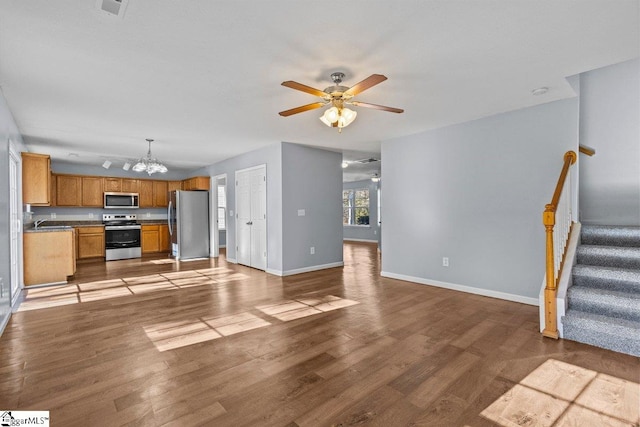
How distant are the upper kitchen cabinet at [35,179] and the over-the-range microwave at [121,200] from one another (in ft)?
10.2

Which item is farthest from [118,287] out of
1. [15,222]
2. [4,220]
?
Answer: [4,220]

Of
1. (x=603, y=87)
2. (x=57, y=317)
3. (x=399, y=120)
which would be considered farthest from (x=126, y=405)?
(x=603, y=87)

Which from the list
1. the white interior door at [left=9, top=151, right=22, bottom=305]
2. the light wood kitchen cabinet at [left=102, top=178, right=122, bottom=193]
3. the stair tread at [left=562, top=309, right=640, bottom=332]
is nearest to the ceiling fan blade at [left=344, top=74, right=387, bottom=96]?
the stair tread at [left=562, top=309, right=640, bottom=332]

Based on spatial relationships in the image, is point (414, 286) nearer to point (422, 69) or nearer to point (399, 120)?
point (399, 120)

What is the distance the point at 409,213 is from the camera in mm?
5008

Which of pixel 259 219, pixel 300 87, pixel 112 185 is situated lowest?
pixel 259 219

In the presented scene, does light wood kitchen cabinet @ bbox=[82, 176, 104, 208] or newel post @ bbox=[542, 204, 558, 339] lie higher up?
light wood kitchen cabinet @ bbox=[82, 176, 104, 208]

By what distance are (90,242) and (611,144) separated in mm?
10074

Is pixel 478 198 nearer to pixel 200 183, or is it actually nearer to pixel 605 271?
pixel 605 271

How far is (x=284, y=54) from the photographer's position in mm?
2451

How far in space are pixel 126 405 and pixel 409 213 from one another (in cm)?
424

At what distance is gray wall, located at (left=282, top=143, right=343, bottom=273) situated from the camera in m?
5.61

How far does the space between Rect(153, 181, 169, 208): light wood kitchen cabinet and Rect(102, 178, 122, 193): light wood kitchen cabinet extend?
2.77ft

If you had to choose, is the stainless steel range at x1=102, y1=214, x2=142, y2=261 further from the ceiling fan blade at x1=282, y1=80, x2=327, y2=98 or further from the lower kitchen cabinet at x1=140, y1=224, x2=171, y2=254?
the ceiling fan blade at x1=282, y1=80, x2=327, y2=98
